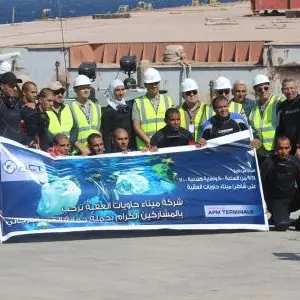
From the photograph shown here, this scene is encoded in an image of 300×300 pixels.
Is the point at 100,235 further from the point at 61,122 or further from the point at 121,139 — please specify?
the point at 61,122

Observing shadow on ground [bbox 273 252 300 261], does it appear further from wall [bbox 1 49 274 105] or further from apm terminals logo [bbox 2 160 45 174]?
wall [bbox 1 49 274 105]

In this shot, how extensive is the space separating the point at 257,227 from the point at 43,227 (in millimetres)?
2310

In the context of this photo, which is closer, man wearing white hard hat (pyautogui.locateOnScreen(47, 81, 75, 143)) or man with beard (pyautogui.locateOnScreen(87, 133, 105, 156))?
man with beard (pyautogui.locateOnScreen(87, 133, 105, 156))

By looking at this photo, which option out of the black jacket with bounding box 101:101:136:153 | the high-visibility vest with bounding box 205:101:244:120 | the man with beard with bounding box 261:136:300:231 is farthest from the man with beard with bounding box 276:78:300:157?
the black jacket with bounding box 101:101:136:153

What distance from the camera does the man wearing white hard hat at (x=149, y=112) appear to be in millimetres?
13328

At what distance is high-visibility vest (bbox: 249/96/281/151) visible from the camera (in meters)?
13.3

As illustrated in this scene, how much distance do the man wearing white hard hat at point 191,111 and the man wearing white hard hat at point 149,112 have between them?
0.75ft

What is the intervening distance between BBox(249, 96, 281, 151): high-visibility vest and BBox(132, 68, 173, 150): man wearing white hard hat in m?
1.01

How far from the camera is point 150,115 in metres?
13.4

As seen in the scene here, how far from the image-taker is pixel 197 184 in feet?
40.6

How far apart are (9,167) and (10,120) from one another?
560mm

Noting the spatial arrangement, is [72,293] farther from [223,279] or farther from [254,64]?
[254,64]

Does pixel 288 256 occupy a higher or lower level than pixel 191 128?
lower

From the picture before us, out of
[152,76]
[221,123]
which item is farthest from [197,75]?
[221,123]
